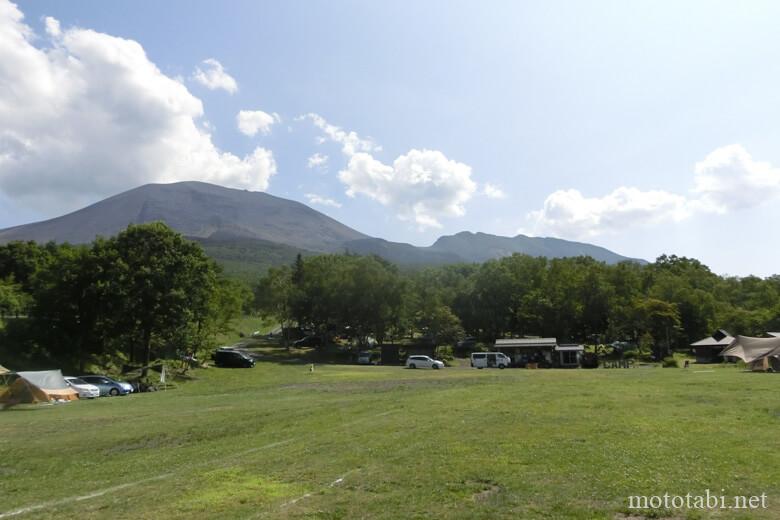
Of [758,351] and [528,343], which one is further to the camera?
[528,343]

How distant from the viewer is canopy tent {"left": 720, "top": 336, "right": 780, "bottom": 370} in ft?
126

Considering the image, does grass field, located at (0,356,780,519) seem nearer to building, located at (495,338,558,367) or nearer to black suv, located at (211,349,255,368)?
black suv, located at (211,349,255,368)

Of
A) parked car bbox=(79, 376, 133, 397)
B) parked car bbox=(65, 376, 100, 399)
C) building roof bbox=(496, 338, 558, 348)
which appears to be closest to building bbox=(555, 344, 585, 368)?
building roof bbox=(496, 338, 558, 348)

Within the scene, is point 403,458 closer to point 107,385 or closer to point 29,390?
point 29,390

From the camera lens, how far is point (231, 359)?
51156mm

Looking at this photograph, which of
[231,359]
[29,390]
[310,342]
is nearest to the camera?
[29,390]

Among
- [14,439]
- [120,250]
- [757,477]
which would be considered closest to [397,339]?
[120,250]

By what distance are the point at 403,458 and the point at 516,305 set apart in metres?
69.6

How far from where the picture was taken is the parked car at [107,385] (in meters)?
31.4

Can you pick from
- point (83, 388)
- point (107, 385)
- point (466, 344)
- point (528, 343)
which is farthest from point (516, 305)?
point (83, 388)

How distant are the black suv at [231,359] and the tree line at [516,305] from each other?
67.6 feet

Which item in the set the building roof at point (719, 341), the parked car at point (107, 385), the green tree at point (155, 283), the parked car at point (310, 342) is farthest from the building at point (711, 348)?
the parked car at point (107, 385)

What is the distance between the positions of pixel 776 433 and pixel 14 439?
20439mm

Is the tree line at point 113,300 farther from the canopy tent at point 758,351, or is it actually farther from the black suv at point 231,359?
the canopy tent at point 758,351
